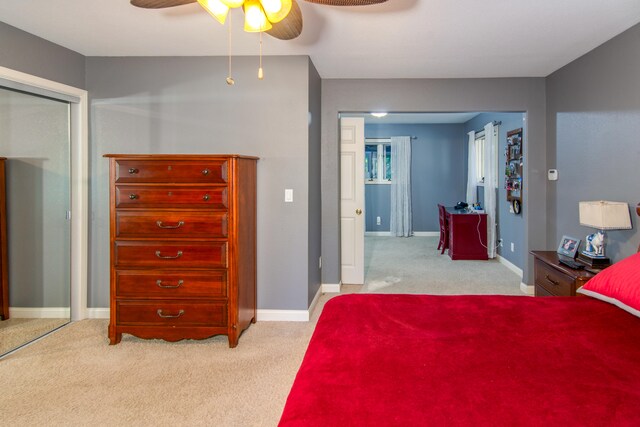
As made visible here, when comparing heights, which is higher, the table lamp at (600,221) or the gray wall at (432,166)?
the gray wall at (432,166)

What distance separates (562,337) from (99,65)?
12.9 feet

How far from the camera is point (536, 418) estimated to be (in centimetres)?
101

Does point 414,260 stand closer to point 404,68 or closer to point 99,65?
point 404,68

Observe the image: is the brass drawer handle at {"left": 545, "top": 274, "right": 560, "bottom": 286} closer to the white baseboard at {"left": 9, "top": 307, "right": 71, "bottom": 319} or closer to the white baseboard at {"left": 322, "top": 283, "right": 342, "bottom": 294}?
the white baseboard at {"left": 322, "top": 283, "right": 342, "bottom": 294}

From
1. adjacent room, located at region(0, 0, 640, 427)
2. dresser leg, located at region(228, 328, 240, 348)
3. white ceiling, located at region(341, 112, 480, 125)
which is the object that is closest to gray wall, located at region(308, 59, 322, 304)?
adjacent room, located at region(0, 0, 640, 427)

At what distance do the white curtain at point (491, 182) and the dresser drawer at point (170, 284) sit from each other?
15.6 ft

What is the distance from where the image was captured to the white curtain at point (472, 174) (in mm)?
7637

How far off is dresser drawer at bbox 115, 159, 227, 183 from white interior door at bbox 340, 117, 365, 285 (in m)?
2.08

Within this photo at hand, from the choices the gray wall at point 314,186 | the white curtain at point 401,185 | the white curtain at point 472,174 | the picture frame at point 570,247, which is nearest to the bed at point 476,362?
the picture frame at point 570,247

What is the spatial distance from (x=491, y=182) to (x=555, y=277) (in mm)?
3615

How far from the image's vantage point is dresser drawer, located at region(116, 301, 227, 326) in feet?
9.96

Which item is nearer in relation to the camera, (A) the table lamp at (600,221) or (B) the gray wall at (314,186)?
(A) the table lamp at (600,221)

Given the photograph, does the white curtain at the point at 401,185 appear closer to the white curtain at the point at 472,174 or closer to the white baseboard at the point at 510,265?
the white curtain at the point at 472,174

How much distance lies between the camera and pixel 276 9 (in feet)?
6.26
